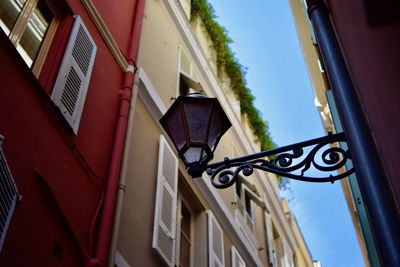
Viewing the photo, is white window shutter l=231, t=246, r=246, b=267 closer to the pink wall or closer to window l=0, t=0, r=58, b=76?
window l=0, t=0, r=58, b=76

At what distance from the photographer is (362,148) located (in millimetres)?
2887

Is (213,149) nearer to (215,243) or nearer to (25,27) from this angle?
(25,27)

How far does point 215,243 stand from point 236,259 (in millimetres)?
1052

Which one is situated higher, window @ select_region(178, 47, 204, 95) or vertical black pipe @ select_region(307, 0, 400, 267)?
window @ select_region(178, 47, 204, 95)

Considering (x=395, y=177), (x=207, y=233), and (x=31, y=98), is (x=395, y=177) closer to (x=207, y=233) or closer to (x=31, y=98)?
(x=31, y=98)

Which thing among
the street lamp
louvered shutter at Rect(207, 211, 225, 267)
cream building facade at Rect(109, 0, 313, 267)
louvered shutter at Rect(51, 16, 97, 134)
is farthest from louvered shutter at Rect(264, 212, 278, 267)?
the street lamp

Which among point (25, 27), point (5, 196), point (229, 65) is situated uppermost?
point (229, 65)

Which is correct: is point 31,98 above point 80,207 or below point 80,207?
above

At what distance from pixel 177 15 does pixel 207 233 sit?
15.9 feet

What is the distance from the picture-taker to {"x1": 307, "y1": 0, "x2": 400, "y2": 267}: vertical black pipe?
2.44 m

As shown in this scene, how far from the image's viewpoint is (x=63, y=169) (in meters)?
5.29

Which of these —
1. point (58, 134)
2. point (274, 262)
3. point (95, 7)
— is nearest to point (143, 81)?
point (95, 7)

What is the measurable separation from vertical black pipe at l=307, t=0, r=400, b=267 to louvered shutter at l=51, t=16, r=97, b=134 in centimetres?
280

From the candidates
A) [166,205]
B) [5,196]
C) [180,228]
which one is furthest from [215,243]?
[5,196]
